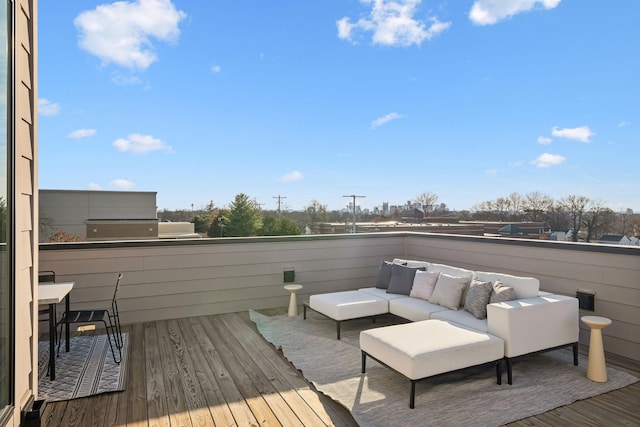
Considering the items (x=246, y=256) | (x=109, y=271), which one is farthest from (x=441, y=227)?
(x=109, y=271)

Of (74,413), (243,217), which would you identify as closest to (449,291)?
(74,413)

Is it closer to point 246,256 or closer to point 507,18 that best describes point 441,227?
point 507,18

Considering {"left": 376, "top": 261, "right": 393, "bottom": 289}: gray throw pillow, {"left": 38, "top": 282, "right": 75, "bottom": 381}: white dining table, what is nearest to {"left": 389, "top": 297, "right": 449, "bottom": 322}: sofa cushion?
{"left": 376, "top": 261, "right": 393, "bottom": 289}: gray throw pillow

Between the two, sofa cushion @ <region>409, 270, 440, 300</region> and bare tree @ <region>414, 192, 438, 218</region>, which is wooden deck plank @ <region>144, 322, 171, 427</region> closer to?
sofa cushion @ <region>409, 270, 440, 300</region>

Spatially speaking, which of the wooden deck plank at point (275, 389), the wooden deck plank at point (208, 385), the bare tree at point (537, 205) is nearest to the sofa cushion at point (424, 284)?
the wooden deck plank at point (275, 389)

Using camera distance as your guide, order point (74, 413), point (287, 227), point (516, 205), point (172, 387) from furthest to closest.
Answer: point (287, 227) → point (516, 205) → point (172, 387) → point (74, 413)

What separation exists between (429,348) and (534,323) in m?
1.04

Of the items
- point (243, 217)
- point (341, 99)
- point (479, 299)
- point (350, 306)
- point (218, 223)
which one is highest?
point (341, 99)

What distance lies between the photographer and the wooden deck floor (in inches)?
94.3

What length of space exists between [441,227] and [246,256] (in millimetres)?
7569

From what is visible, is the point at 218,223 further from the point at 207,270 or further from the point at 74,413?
the point at 74,413

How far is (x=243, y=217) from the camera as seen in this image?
2077 centimetres

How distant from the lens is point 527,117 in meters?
16.9

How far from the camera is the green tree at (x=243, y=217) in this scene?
20.2m
